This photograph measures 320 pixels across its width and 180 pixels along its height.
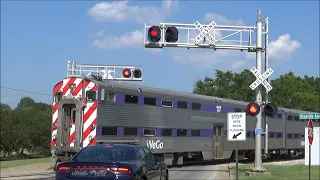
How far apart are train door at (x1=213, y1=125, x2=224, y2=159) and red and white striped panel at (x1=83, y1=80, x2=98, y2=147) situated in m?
11.8

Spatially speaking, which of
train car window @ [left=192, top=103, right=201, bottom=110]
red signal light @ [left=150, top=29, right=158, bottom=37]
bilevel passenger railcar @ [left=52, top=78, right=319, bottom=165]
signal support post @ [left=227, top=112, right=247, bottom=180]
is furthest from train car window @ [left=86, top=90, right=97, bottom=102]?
train car window @ [left=192, top=103, right=201, bottom=110]

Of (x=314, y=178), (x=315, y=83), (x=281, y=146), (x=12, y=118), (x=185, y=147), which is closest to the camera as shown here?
(x=314, y=178)

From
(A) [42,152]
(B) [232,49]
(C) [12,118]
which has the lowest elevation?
(A) [42,152]

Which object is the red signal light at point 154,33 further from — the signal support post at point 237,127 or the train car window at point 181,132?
the train car window at point 181,132

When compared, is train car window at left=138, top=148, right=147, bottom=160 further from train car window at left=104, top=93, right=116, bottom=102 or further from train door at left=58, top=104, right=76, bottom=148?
train car window at left=104, top=93, right=116, bottom=102

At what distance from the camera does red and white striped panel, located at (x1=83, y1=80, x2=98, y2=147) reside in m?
21.7

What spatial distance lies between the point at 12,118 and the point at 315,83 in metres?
93.4

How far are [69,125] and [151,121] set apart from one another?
5324 mm

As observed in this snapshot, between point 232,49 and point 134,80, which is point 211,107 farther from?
point 232,49

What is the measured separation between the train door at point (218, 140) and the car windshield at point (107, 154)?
792 inches

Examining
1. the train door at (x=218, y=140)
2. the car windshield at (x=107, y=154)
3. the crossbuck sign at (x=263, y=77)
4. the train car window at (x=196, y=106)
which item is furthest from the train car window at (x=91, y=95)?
the train door at (x=218, y=140)

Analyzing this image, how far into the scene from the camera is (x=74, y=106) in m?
22.2

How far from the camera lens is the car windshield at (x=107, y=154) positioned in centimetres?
1171

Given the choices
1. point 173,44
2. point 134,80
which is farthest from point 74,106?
point 134,80
